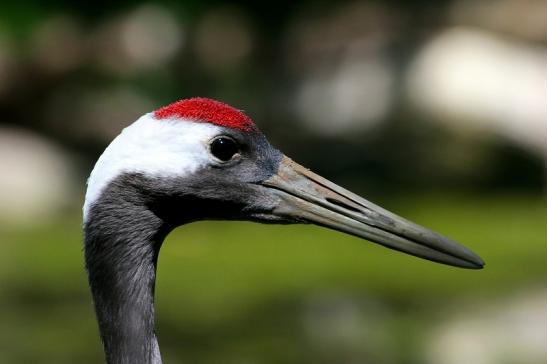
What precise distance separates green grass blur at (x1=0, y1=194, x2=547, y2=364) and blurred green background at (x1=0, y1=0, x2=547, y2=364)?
0.02m

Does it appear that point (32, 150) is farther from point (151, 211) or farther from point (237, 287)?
point (151, 211)

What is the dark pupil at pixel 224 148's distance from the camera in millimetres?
4223

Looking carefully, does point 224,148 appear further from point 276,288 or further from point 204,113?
point 276,288

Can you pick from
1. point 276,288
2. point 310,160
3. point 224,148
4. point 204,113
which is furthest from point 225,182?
point 310,160

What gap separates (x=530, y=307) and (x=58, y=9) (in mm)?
6850

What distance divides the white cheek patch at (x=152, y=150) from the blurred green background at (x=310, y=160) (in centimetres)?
430

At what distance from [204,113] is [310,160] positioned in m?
9.20

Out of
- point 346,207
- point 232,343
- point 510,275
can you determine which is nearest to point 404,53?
point 510,275

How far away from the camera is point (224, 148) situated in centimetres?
426

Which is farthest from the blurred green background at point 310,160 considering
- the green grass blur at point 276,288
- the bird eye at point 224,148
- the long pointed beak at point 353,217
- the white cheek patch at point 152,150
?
the white cheek patch at point 152,150

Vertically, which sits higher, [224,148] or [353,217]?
[224,148]

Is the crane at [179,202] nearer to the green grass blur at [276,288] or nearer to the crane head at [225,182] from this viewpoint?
the crane head at [225,182]

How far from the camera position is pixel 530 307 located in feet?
30.5

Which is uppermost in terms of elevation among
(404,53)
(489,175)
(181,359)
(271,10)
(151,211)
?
(271,10)
